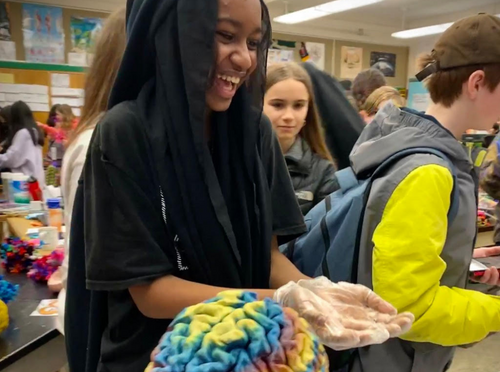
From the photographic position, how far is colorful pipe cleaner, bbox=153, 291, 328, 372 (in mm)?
522

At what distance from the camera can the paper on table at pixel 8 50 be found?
5.78 meters

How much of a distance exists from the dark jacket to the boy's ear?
594mm

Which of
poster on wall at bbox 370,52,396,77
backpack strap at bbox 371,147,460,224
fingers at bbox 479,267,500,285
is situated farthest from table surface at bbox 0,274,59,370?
poster on wall at bbox 370,52,396,77

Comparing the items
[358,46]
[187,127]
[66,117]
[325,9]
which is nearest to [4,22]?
[66,117]

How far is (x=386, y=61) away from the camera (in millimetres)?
8898

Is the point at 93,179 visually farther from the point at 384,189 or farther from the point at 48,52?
the point at 48,52

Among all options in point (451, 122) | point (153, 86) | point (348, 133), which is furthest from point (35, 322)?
point (451, 122)

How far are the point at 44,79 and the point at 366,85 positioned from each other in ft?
15.0

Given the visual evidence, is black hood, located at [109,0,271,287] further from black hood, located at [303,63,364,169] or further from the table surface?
black hood, located at [303,63,364,169]

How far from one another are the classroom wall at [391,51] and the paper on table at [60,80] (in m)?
4.62

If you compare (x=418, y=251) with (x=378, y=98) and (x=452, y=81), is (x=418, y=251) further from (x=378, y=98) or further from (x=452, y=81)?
(x=378, y=98)

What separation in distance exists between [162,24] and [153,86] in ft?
0.39

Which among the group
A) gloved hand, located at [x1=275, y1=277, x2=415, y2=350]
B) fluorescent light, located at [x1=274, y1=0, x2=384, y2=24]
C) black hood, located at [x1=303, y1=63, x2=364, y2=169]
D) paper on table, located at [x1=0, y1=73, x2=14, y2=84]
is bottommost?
gloved hand, located at [x1=275, y1=277, x2=415, y2=350]

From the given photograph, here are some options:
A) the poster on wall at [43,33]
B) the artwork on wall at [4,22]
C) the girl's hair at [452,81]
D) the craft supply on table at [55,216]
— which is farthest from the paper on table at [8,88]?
the girl's hair at [452,81]
